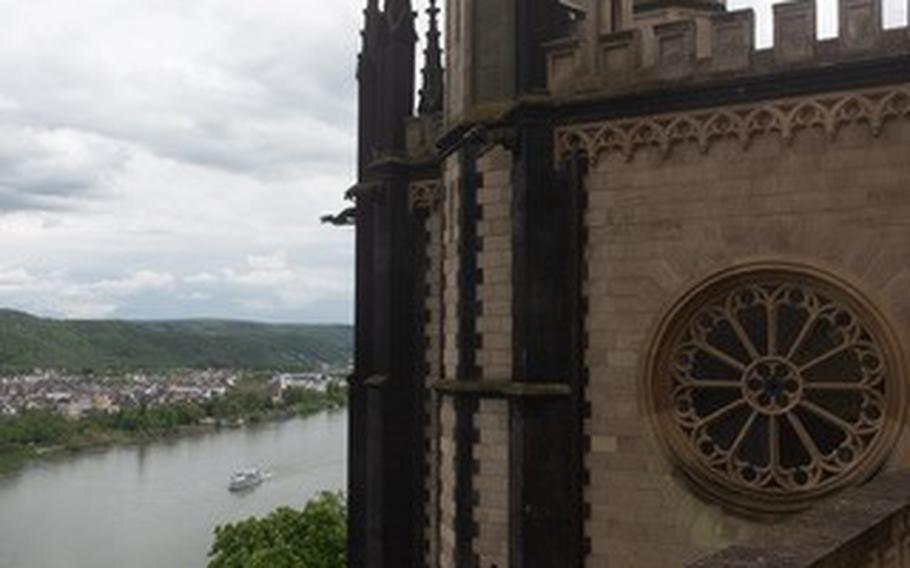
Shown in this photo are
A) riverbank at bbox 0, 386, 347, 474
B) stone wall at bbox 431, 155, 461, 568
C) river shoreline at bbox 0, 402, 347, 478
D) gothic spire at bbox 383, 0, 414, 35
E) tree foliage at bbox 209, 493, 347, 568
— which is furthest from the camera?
riverbank at bbox 0, 386, 347, 474

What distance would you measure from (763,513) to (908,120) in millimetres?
3462

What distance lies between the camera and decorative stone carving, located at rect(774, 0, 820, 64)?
923 centimetres

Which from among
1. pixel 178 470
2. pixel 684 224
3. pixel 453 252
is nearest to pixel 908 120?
pixel 684 224

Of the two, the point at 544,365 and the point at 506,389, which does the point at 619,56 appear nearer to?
the point at 544,365

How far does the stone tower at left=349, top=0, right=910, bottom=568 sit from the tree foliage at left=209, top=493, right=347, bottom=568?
14865mm

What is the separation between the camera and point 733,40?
31.4 feet

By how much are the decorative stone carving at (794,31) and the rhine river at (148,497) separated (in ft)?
143

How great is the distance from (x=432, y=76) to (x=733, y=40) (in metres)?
6.41

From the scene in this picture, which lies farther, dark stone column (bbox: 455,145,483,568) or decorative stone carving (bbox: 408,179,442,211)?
decorative stone carving (bbox: 408,179,442,211)

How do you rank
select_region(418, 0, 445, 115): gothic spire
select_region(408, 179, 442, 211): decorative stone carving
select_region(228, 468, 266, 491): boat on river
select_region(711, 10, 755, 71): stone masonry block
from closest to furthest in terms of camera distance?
1. select_region(711, 10, 755, 71): stone masonry block
2. select_region(408, 179, 442, 211): decorative stone carving
3. select_region(418, 0, 445, 115): gothic spire
4. select_region(228, 468, 266, 491): boat on river

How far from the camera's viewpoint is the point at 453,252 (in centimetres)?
1134

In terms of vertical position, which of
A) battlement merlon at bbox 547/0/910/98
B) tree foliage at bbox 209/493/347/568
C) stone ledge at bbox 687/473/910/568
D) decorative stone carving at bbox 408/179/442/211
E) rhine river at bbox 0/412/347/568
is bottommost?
rhine river at bbox 0/412/347/568

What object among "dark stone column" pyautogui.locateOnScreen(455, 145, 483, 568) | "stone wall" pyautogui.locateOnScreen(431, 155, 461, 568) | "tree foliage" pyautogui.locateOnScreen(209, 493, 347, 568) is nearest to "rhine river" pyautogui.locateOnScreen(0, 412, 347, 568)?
"tree foliage" pyautogui.locateOnScreen(209, 493, 347, 568)

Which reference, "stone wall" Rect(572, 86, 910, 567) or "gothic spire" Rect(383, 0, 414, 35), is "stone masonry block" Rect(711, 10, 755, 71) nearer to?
"stone wall" Rect(572, 86, 910, 567)
